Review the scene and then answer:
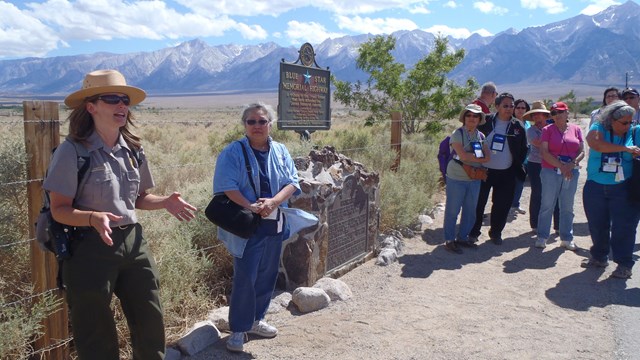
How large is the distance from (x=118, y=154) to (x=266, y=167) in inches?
45.5

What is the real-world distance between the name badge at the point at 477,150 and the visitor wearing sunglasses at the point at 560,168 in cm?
76

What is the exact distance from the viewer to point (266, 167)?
381cm

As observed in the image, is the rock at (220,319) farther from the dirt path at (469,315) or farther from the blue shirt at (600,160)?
the blue shirt at (600,160)

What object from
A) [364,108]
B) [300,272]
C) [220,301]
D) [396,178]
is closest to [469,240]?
[396,178]

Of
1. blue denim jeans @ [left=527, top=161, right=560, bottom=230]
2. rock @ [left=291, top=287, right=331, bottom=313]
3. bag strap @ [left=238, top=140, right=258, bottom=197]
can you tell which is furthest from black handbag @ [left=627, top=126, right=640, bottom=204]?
bag strap @ [left=238, top=140, right=258, bottom=197]

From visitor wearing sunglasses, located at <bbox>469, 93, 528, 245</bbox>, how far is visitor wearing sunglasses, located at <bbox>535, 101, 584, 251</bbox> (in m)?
0.32

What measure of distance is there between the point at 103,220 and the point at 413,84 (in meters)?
11.8

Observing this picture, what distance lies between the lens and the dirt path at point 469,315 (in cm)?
398

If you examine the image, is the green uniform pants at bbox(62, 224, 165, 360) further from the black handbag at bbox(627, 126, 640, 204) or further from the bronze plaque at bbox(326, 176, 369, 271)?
the black handbag at bbox(627, 126, 640, 204)

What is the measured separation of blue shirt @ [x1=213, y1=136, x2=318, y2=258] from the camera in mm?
3643

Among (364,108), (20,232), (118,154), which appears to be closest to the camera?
(118,154)

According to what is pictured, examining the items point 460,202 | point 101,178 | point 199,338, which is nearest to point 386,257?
point 460,202

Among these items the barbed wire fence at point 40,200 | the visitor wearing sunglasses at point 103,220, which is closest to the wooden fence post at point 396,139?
the barbed wire fence at point 40,200

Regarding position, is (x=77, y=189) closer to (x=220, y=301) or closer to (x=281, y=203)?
(x=281, y=203)
